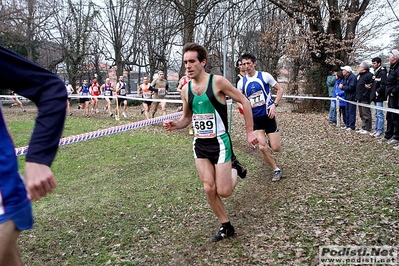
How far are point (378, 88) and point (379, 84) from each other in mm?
192

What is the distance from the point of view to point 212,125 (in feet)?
14.4

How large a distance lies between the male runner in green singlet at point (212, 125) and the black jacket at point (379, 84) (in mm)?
6906

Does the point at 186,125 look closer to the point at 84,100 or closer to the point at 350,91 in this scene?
the point at 350,91

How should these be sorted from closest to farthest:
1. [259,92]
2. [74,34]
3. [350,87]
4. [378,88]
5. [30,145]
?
[30,145] < [259,92] < [378,88] < [350,87] < [74,34]

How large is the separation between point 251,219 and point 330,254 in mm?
Result: 1367

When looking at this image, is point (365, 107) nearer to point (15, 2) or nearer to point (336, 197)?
point (336, 197)

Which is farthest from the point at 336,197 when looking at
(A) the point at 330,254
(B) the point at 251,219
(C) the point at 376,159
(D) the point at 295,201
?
(C) the point at 376,159

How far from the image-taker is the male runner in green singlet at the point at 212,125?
4293 millimetres

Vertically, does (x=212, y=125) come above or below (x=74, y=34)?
below

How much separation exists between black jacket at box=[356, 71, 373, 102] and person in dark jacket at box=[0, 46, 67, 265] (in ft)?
34.8

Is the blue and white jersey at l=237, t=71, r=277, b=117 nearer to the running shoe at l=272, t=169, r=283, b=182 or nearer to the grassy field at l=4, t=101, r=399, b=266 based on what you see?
the running shoe at l=272, t=169, r=283, b=182

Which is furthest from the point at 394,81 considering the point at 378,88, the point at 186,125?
the point at 186,125

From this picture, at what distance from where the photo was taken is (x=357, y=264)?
362 cm

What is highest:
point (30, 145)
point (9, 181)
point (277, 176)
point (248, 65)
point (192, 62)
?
point (248, 65)
